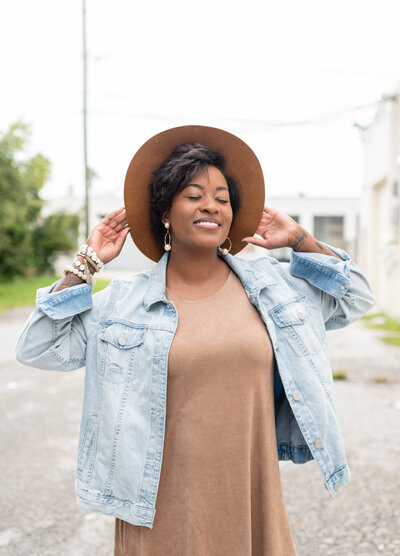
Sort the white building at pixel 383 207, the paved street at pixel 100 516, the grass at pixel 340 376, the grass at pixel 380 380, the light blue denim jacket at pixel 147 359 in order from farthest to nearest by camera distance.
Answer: the white building at pixel 383 207
the grass at pixel 340 376
the grass at pixel 380 380
the paved street at pixel 100 516
the light blue denim jacket at pixel 147 359

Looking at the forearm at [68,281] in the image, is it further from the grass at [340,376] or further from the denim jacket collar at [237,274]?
A: the grass at [340,376]

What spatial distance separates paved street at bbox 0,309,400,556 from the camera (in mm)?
3072

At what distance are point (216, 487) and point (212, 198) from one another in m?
0.98

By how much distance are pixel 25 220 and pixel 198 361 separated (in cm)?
2195

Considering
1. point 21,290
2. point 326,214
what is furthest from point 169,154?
point 326,214

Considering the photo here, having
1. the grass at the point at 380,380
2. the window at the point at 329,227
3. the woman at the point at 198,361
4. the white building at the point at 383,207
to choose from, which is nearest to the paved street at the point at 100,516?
the grass at the point at 380,380

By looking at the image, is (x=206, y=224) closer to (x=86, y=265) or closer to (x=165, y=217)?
(x=165, y=217)

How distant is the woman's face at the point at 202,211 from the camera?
6.06ft

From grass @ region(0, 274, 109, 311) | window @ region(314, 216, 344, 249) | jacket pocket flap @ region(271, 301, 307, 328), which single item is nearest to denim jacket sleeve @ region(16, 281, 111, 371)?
jacket pocket flap @ region(271, 301, 307, 328)

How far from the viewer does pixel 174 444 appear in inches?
69.1

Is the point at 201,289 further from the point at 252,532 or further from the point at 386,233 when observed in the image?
the point at 386,233

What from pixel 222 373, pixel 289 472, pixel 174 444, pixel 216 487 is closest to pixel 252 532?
pixel 216 487

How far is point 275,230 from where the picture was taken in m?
2.04

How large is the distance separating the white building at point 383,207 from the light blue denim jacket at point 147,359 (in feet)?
34.6
